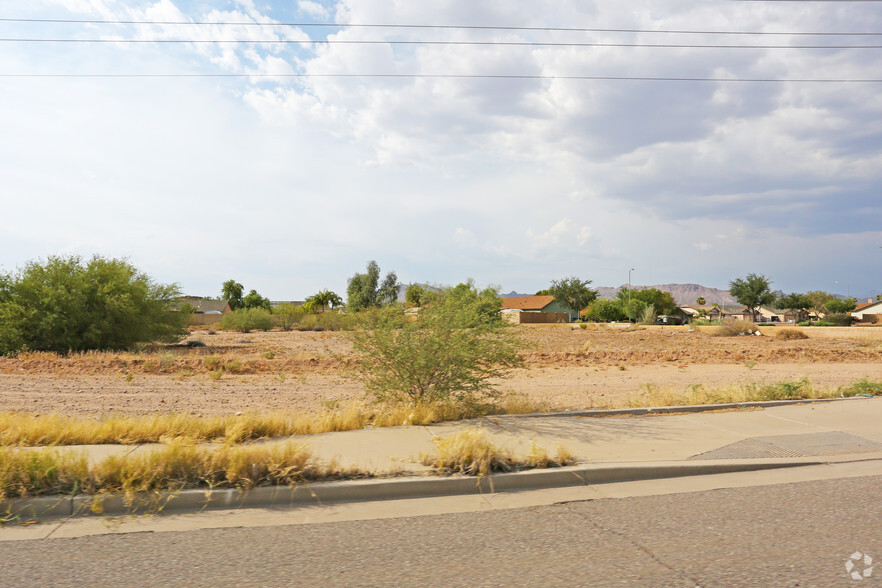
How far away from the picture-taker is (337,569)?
463cm

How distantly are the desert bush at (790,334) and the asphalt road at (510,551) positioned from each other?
50.3 m

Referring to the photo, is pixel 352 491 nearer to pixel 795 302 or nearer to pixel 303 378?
pixel 303 378

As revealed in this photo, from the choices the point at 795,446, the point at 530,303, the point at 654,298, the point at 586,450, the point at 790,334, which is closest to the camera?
the point at 586,450

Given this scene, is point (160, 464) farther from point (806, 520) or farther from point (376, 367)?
point (806, 520)

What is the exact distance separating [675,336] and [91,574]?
54.5 meters

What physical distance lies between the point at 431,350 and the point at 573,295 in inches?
4481

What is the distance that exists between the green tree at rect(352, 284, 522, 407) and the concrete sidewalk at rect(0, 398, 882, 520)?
1296 mm

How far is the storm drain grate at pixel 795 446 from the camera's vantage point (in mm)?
8195

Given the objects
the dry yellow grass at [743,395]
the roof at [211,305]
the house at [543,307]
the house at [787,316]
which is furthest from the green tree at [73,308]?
the house at [787,316]

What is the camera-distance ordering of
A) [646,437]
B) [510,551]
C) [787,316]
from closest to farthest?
[510,551], [646,437], [787,316]

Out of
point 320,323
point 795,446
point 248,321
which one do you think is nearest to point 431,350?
point 795,446

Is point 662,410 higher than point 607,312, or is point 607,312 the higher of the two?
point 607,312

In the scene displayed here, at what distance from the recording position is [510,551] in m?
4.97

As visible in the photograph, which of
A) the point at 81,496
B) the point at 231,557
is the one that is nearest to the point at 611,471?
the point at 231,557
